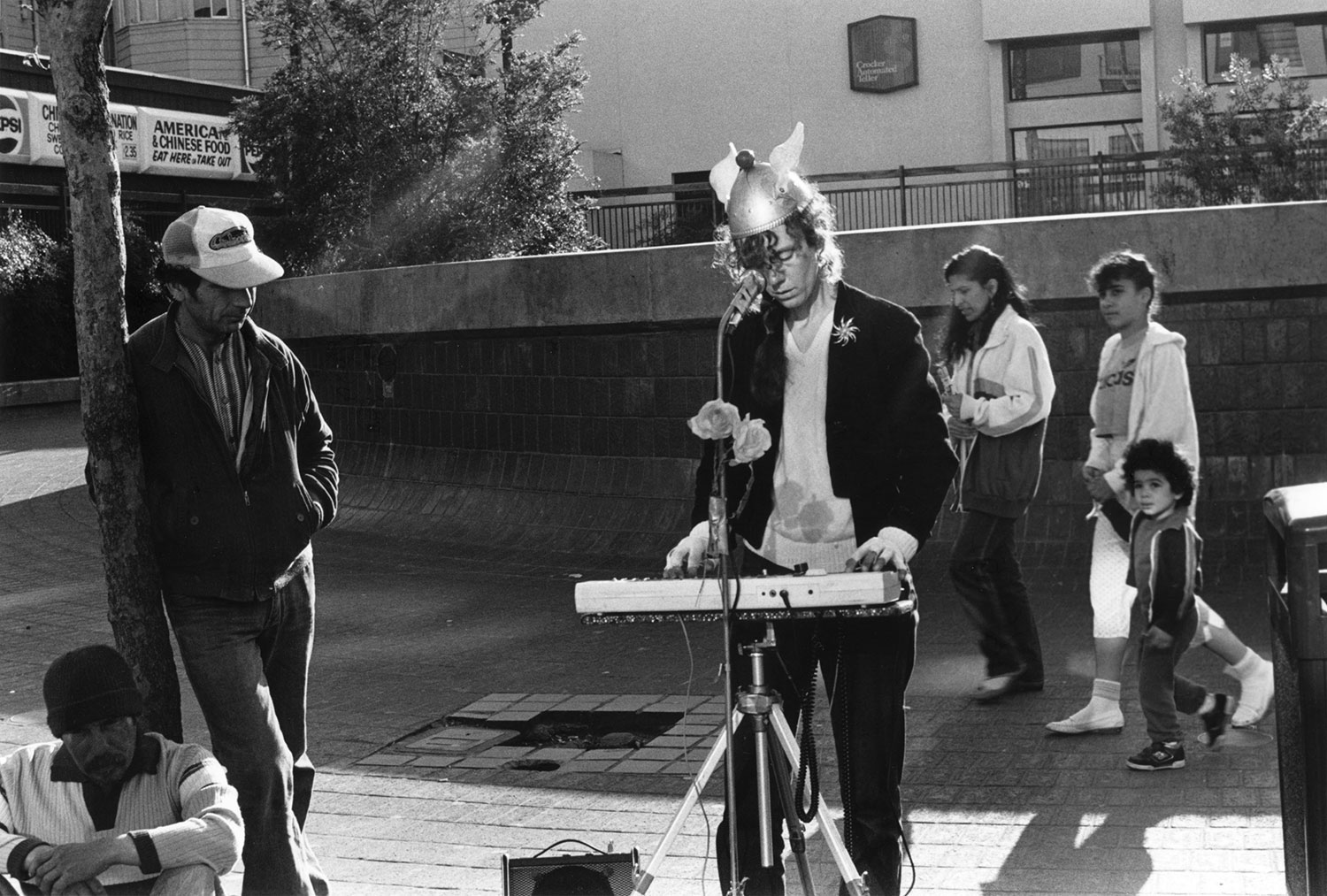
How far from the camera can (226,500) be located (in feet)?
14.3

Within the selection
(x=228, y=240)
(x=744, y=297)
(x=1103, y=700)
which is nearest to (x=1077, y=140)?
(x=1103, y=700)

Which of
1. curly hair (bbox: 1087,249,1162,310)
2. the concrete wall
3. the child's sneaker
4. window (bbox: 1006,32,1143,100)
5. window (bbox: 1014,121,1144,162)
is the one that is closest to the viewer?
the child's sneaker

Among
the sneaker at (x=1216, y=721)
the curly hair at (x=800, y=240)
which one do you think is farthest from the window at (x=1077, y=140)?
the curly hair at (x=800, y=240)

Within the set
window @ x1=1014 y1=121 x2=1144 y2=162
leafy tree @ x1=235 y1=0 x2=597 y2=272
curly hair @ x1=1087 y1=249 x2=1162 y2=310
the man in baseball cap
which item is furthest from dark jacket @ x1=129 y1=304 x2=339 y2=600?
window @ x1=1014 y1=121 x2=1144 y2=162

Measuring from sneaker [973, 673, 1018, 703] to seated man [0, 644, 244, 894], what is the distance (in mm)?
3572

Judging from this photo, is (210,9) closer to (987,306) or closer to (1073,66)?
(1073,66)

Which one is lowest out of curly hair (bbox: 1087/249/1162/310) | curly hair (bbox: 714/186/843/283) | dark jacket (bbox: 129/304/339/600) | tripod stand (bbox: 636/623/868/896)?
tripod stand (bbox: 636/623/868/896)

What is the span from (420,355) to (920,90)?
67.9 ft

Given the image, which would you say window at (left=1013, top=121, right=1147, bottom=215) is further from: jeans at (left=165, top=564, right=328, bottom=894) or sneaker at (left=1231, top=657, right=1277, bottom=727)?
jeans at (left=165, top=564, right=328, bottom=894)

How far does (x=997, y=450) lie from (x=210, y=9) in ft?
103

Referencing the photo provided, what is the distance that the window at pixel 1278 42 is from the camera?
2917 cm

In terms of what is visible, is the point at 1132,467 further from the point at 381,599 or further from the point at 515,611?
the point at 381,599

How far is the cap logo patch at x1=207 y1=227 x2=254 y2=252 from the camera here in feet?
14.0

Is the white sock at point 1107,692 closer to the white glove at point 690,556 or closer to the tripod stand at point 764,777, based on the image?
the tripod stand at point 764,777
